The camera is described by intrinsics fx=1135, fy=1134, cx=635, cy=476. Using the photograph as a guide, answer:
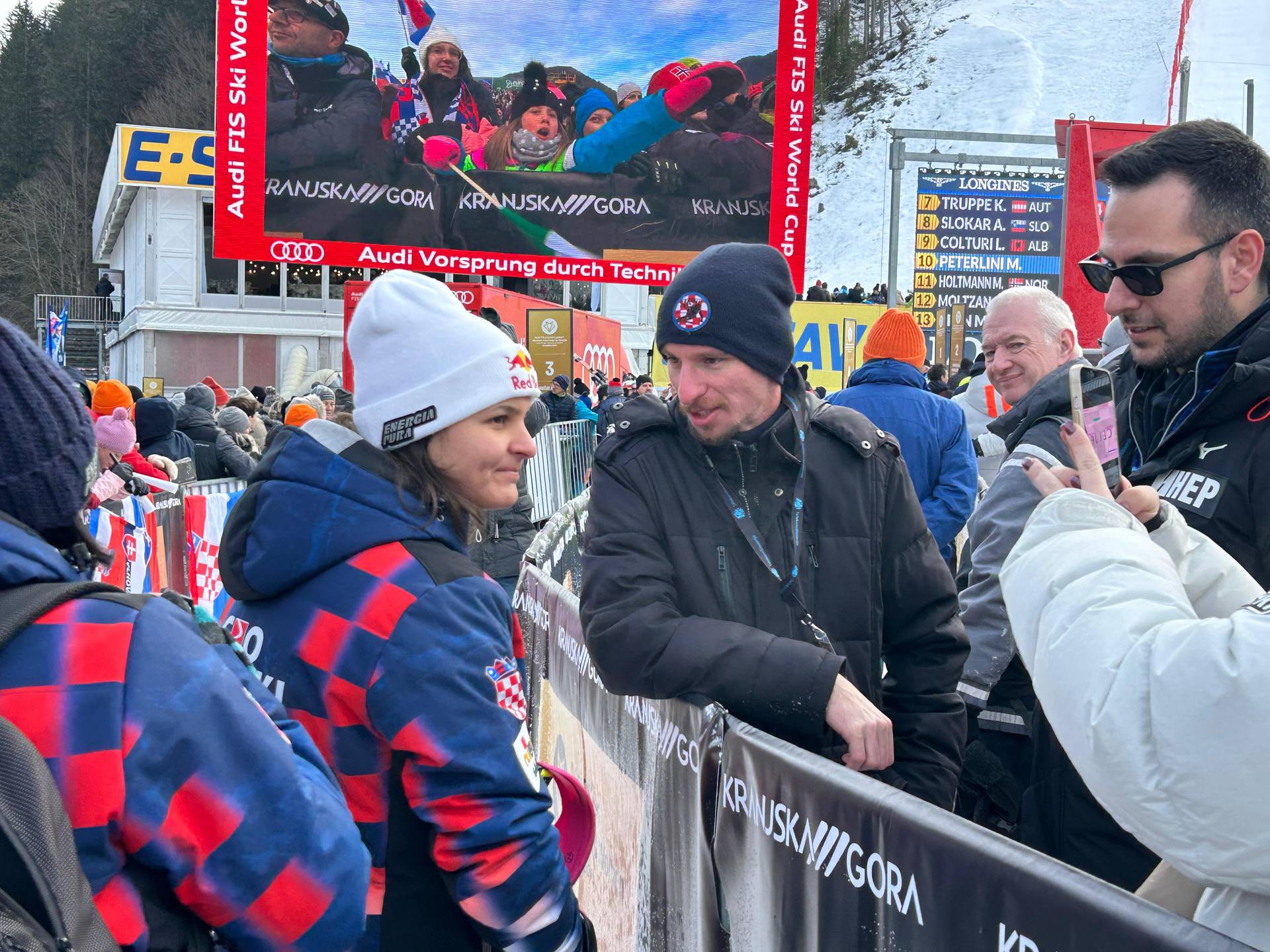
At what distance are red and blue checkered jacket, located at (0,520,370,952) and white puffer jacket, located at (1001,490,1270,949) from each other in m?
0.94

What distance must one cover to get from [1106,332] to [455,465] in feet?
15.4

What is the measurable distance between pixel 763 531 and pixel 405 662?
1027 mm

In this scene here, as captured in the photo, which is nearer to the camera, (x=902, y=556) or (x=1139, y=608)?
(x=1139, y=608)

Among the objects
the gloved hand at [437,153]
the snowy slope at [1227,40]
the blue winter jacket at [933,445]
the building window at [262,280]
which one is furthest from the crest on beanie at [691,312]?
the building window at [262,280]

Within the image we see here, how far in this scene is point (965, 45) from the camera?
76125 mm

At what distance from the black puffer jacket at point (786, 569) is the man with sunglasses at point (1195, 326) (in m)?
0.35

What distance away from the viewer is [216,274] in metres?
32.8

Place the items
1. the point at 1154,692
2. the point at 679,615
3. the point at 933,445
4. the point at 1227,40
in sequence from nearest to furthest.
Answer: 1. the point at 1154,692
2. the point at 679,615
3. the point at 933,445
4. the point at 1227,40

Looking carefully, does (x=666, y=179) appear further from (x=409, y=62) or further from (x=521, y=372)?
(x=521, y=372)

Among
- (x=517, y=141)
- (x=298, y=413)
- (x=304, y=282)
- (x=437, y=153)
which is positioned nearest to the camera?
(x=298, y=413)

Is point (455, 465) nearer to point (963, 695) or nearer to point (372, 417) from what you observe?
point (372, 417)

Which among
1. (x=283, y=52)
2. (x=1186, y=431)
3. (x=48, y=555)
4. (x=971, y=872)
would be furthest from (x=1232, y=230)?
(x=283, y=52)

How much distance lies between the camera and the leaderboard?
19875 mm

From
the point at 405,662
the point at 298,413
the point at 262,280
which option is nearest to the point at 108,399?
the point at 298,413
